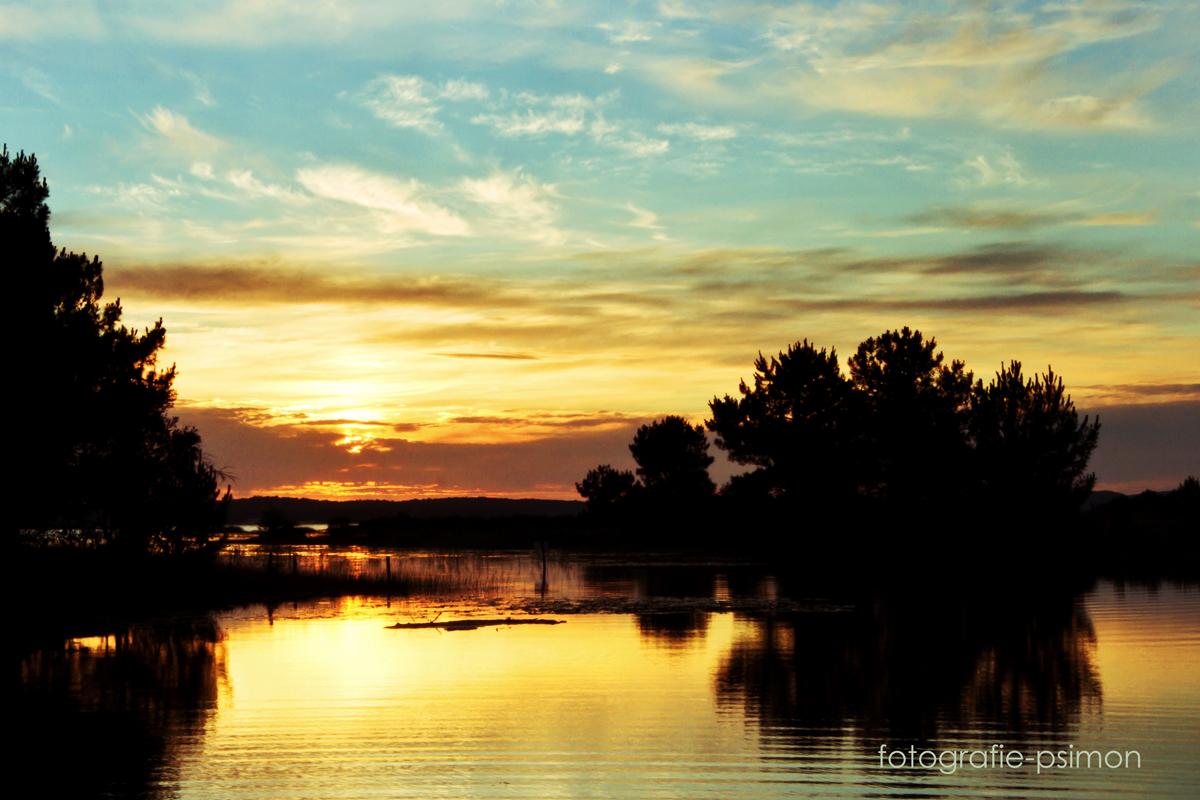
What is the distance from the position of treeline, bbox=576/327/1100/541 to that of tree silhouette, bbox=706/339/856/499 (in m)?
0.09

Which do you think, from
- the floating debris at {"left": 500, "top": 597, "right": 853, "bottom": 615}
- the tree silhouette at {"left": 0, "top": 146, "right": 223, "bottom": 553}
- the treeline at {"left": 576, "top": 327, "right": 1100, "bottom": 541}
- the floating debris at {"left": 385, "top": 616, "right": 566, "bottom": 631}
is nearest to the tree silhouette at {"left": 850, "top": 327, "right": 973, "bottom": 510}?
the treeline at {"left": 576, "top": 327, "right": 1100, "bottom": 541}

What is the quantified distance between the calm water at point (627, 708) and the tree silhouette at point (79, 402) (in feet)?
19.8

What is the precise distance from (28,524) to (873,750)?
1130 inches

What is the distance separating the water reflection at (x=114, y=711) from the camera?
12.5m

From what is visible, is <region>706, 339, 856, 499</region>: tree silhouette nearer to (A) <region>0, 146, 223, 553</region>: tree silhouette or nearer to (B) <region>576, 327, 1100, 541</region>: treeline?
(B) <region>576, 327, 1100, 541</region>: treeline

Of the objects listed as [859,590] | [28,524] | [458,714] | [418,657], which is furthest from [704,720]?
[859,590]

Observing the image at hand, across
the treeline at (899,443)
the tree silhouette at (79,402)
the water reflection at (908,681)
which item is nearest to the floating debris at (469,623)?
the water reflection at (908,681)

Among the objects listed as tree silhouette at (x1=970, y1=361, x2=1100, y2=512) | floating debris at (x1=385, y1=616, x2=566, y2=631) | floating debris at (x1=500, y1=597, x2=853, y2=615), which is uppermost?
tree silhouette at (x1=970, y1=361, x2=1100, y2=512)

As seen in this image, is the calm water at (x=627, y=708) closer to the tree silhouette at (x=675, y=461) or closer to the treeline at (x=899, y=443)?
the treeline at (x=899, y=443)

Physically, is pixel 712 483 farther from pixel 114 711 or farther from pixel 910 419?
pixel 114 711

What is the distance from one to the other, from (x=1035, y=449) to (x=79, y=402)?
175 feet

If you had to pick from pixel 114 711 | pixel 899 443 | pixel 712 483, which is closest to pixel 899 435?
pixel 899 443

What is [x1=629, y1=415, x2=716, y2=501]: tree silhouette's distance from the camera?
4702 inches

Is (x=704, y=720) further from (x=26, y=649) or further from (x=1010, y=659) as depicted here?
(x=26, y=649)
